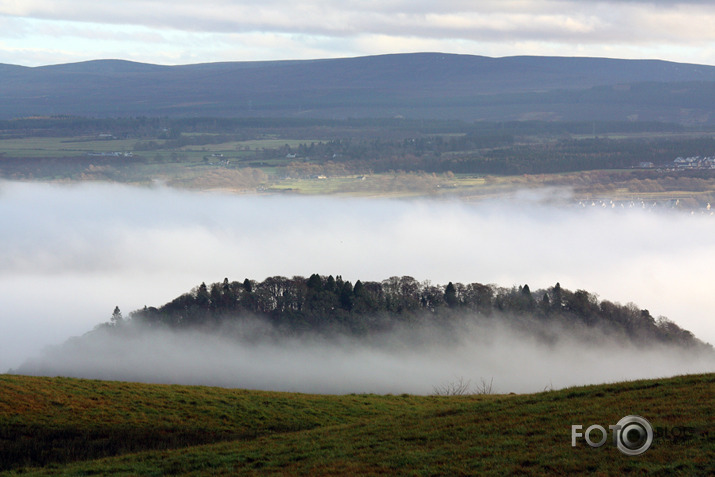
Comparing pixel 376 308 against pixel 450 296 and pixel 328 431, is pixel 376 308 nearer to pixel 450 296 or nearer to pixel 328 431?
pixel 450 296

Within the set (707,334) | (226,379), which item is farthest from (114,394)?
(707,334)

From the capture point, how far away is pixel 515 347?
307ft

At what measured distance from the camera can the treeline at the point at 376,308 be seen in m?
94.7

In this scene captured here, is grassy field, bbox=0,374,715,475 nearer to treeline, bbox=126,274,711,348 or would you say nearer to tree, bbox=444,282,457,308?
treeline, bbox=126,274,711,348

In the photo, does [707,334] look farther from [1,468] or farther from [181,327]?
[1,468]

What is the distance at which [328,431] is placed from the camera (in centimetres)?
2791

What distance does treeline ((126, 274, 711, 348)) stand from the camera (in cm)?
9469

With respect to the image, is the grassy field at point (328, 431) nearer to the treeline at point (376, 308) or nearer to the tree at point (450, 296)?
the treeline at point (376, 308)

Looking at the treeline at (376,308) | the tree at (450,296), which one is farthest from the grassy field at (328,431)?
the tree at (450,296)

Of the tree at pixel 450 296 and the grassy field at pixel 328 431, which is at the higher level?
the tree at pixel 450 296

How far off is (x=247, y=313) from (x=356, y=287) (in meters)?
12.3

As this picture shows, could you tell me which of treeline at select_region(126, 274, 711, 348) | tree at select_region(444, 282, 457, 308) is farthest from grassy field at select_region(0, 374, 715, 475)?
tree at select_region(444, 282, 457, 308)

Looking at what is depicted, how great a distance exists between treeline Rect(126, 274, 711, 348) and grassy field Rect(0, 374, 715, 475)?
190ft

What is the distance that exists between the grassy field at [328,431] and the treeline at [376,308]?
5797 centimetres
